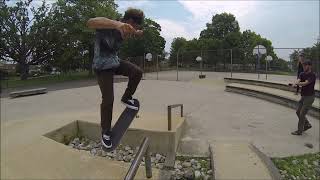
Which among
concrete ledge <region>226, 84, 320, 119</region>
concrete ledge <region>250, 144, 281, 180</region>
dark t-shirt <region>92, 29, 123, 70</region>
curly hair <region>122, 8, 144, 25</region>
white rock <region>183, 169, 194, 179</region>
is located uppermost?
curly hair <region>122, 8, 144, 25</region>

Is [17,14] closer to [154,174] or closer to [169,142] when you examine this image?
[154,174]

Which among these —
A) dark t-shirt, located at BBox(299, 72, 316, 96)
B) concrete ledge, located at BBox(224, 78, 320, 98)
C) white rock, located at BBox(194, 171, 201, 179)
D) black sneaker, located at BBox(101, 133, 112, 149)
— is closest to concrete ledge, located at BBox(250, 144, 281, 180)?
white rock, located at BBox(194, 171, 201, 179)

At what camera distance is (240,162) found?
333 inches

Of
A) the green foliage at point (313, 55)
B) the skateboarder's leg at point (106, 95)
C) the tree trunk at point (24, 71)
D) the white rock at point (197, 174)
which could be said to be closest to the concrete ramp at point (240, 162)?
the white rock at point (197, 174)

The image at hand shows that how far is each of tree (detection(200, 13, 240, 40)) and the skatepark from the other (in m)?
51.5

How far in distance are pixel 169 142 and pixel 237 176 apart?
2833 mm

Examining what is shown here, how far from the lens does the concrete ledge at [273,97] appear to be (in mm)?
13820

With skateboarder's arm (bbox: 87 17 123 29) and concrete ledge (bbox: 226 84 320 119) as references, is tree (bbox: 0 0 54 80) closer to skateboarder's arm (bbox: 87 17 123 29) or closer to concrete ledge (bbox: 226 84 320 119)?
skateboarder's arm (bbox: 87 17 123 29)

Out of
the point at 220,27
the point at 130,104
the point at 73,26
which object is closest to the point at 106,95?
the point at 130,104

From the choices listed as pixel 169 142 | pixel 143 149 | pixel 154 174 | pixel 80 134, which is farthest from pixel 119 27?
pixel 80 134

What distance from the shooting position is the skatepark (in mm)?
8656

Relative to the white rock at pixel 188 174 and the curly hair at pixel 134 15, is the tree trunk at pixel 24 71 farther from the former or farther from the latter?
the white rock at pixel 188 174

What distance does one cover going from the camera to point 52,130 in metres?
11.1

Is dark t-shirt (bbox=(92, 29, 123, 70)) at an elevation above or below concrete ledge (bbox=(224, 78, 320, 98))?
above
